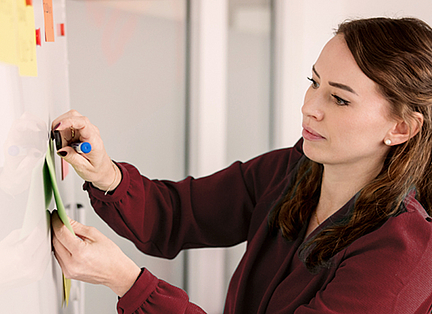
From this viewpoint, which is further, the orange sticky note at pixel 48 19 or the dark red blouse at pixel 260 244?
the dark red blouse at pixel 260 244

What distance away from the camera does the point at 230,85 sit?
54.5 inches

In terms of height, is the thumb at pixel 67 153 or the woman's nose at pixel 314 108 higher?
the woman's nose at pixel 314 108

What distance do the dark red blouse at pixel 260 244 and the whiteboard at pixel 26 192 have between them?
24 cm

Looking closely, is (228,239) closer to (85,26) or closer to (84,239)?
(84,239)

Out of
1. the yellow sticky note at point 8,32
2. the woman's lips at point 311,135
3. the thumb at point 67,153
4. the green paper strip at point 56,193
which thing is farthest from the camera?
the woman's lips at point 311,135

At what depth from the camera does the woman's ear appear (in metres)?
0.81

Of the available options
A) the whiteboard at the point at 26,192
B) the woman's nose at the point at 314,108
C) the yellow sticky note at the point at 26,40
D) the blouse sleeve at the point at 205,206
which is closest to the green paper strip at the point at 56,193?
the whiteboard at the point at 26,192

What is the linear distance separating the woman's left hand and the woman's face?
0.46 meters

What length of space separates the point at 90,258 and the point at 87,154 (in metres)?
0.19

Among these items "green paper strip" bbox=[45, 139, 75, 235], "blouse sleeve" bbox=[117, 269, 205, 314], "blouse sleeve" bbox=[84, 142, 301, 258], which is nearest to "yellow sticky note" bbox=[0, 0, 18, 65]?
"green paper strip" bbox=[45, 139, 75, 235]

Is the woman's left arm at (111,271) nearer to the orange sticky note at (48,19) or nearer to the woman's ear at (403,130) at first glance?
the orange sticky note at (48,19)

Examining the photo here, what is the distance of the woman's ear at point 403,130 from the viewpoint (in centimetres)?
81

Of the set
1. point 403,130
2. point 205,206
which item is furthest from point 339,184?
point 205,206

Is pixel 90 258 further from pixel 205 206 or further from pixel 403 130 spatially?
pixel 403 130
